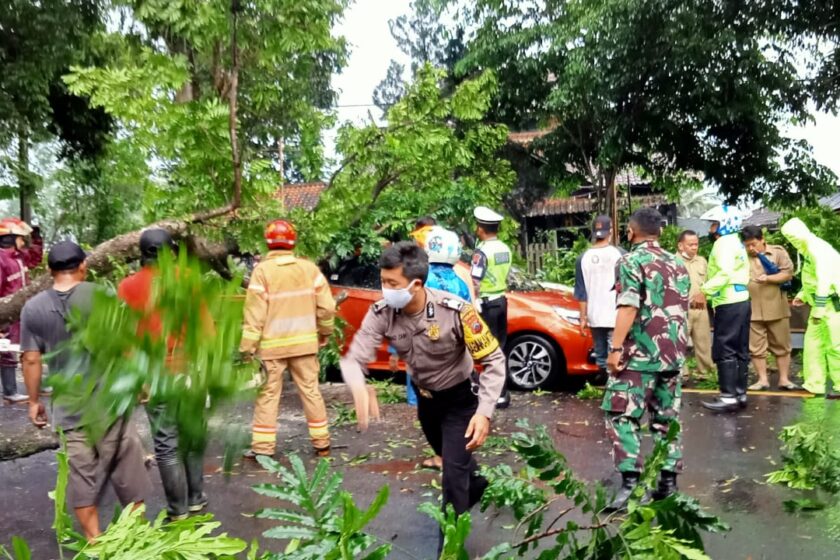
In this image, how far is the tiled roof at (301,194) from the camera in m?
7.71

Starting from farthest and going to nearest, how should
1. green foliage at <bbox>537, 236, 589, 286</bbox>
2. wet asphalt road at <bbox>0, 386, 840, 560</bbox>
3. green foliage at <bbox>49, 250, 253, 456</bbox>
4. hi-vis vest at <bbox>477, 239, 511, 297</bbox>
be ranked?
green foliage at <bbox>537, 236, 589, 286</bbox> < hi-vis vest at <bbox>477, 239, 511, 297</bbox> < wet asphalt road at <bbox>0, 386, 840, 560</bbox> < green foliage at <bbox>49, 250, 253, 456</bbox>

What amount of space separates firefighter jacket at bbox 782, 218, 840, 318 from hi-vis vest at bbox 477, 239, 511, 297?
8.13 ft

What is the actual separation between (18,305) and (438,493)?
10.7 ft

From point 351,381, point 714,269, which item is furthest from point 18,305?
point 714,269

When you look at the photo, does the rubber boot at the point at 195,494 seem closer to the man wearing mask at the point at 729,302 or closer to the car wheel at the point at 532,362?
the car wheel at the point at 532,362

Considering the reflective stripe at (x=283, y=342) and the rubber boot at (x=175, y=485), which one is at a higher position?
the reflective stripe at (x=283, y=342)

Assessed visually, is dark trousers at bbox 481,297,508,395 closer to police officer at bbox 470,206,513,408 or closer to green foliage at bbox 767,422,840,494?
police officer at bbox 470,206,513,408

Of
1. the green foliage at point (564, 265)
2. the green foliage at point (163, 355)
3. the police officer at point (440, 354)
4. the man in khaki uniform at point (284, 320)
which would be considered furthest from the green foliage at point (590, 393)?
the green foliage at point (163, 355)

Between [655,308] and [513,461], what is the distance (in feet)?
5.93

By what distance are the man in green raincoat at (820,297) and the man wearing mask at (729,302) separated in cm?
55

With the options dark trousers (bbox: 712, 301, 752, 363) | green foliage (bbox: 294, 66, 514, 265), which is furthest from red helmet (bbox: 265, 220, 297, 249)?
dark trousers (bbox: 712, 301, 752, 363)

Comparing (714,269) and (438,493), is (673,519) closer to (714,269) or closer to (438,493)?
(438,493)

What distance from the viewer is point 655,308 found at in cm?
475

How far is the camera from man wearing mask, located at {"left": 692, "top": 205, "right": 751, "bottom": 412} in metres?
6.84
